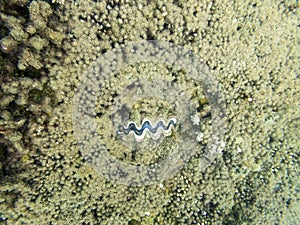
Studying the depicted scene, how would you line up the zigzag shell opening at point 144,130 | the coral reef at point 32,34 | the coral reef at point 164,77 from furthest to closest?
the zigzag shell opening at point 144,130 < the coral reef at point 164,77 < the coral reef at point 32,34

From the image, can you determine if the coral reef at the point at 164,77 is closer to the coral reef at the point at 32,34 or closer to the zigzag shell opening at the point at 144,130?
the coral reef at the point at 32,34

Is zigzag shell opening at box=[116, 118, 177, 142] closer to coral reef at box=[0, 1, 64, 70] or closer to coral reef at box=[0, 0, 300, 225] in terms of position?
coral reef at box=[0, 0, 300, 225]

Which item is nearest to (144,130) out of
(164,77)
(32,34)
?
(164,77)

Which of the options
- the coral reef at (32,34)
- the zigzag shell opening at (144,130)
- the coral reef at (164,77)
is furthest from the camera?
the zigzag shell opening at (144,130)

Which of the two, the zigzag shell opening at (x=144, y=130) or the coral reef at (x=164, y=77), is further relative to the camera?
the zigzag shell opening at (x=144, y=130)

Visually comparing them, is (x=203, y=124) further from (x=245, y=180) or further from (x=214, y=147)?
(x=245, y=180)

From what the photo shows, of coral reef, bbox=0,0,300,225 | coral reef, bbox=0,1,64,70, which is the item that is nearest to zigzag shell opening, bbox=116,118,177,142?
coral reef, bbox=0,0,300,225

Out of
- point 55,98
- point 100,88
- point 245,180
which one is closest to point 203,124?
point 245,180

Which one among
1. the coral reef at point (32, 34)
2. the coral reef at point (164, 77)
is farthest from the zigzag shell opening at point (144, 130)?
the coral reef at point (32, 34)
